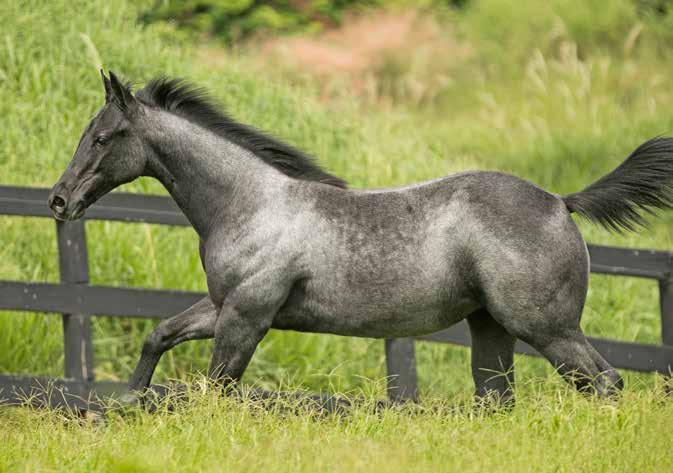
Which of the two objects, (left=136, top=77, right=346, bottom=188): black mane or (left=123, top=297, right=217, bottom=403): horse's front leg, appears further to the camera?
(left=136, top=77, right=346, bottom=188): black mane

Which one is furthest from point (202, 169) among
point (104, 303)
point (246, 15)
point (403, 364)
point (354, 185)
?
point (246, 15)

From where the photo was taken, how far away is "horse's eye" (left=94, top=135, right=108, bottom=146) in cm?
530

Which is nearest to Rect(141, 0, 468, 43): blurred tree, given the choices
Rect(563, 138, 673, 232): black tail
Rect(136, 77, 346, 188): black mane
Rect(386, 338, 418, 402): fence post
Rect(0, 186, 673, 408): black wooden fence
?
Rect(0, 186, 673, 408): black wooden fence

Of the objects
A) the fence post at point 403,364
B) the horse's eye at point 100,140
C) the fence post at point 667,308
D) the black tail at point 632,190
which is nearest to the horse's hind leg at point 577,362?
the black tail at point 632,190

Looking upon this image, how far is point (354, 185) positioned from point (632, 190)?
4.20m

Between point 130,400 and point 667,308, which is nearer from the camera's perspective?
point 130,400

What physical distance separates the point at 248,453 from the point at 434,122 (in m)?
9.96

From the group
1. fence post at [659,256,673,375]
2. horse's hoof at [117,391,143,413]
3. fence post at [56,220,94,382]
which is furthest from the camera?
Answer: fence post at [56,220,94,382]

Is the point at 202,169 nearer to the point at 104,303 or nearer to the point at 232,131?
the point at 232,131

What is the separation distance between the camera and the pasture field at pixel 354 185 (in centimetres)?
448

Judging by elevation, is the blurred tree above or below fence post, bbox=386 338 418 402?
above

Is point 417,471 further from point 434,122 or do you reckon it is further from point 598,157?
point 434,122

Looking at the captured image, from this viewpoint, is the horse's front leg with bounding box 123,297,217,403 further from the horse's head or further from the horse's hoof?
the horse's head

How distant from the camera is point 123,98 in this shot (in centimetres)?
531
